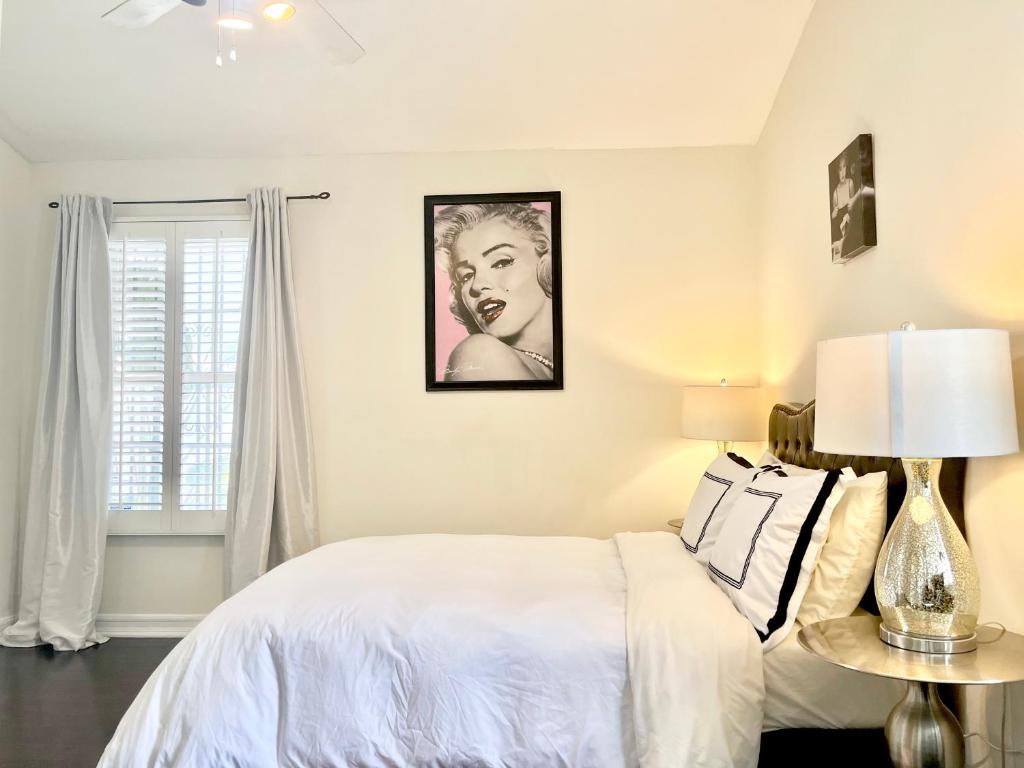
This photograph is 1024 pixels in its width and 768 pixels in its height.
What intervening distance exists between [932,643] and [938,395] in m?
0.53

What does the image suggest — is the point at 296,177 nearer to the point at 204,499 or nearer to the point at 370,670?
the point at 204,499

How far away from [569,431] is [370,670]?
7.00ft

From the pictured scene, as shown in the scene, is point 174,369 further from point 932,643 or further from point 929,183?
point 932,643

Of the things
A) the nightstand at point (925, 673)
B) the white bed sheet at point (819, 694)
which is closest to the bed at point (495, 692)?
the white bed sheet at point (819, 694)

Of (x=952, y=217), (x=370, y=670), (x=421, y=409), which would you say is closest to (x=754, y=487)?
(x=952, y=217)

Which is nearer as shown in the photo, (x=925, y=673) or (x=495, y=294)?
(x=925, y=673)

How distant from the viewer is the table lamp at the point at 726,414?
136 inches

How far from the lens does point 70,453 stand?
12.8 ft

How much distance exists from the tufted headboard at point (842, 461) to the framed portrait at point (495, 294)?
1.19 m

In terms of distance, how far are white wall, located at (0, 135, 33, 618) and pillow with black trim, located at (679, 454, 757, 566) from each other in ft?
11.5

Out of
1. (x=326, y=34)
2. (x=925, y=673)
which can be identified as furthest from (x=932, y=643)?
(x=326, y=34)

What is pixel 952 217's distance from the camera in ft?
6.51

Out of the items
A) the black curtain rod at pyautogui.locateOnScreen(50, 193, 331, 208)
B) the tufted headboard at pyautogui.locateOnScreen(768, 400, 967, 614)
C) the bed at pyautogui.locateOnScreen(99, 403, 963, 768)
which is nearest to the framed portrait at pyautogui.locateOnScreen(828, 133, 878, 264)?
the tufted headboard at pyautogui.locateOnScreen(768, 400, 967, 614)

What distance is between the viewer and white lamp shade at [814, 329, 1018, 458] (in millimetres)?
1525
